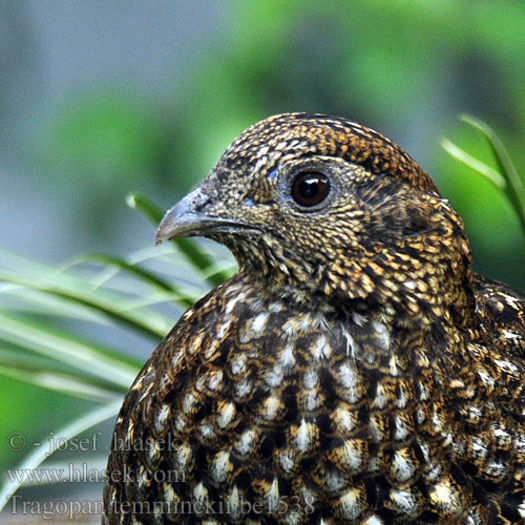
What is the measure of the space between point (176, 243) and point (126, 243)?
120cm

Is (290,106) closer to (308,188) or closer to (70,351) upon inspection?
(70,351)

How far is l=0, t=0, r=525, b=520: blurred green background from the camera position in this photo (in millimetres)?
2508

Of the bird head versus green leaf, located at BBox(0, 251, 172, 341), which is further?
green leaf, located at BBox(0, 251, 172, 341)

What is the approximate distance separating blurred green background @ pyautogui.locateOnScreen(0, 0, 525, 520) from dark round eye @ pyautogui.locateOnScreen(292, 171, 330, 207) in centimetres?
103

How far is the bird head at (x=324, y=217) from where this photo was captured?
135cm

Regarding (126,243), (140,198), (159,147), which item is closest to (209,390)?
(140,198)

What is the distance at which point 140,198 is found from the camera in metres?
1.93

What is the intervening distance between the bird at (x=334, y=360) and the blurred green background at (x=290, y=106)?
987 mm

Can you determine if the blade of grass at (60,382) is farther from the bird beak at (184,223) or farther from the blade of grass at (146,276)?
the bird beak at (184,223)

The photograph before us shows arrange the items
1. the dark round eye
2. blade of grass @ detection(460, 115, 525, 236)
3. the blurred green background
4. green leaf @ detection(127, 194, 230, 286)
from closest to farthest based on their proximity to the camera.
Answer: the dark round eye → blade of grass @ detection(460, 115, 525, 236) → green leaf @ detection(127, 194, 230, 286) → the blurred green background

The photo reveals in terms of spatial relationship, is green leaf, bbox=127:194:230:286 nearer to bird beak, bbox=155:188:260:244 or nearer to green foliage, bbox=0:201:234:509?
green foliage, bbox=0:201:234:509

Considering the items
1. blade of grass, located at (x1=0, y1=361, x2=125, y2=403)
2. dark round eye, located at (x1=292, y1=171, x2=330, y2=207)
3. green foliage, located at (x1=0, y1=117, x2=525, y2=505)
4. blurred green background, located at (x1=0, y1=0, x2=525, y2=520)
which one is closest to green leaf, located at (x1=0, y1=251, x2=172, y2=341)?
green foliage, located at (x1=0, y1=117, x2=525, y2=505)

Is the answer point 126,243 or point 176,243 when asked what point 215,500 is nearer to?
point 176,243

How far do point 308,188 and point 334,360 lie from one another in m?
0.21
